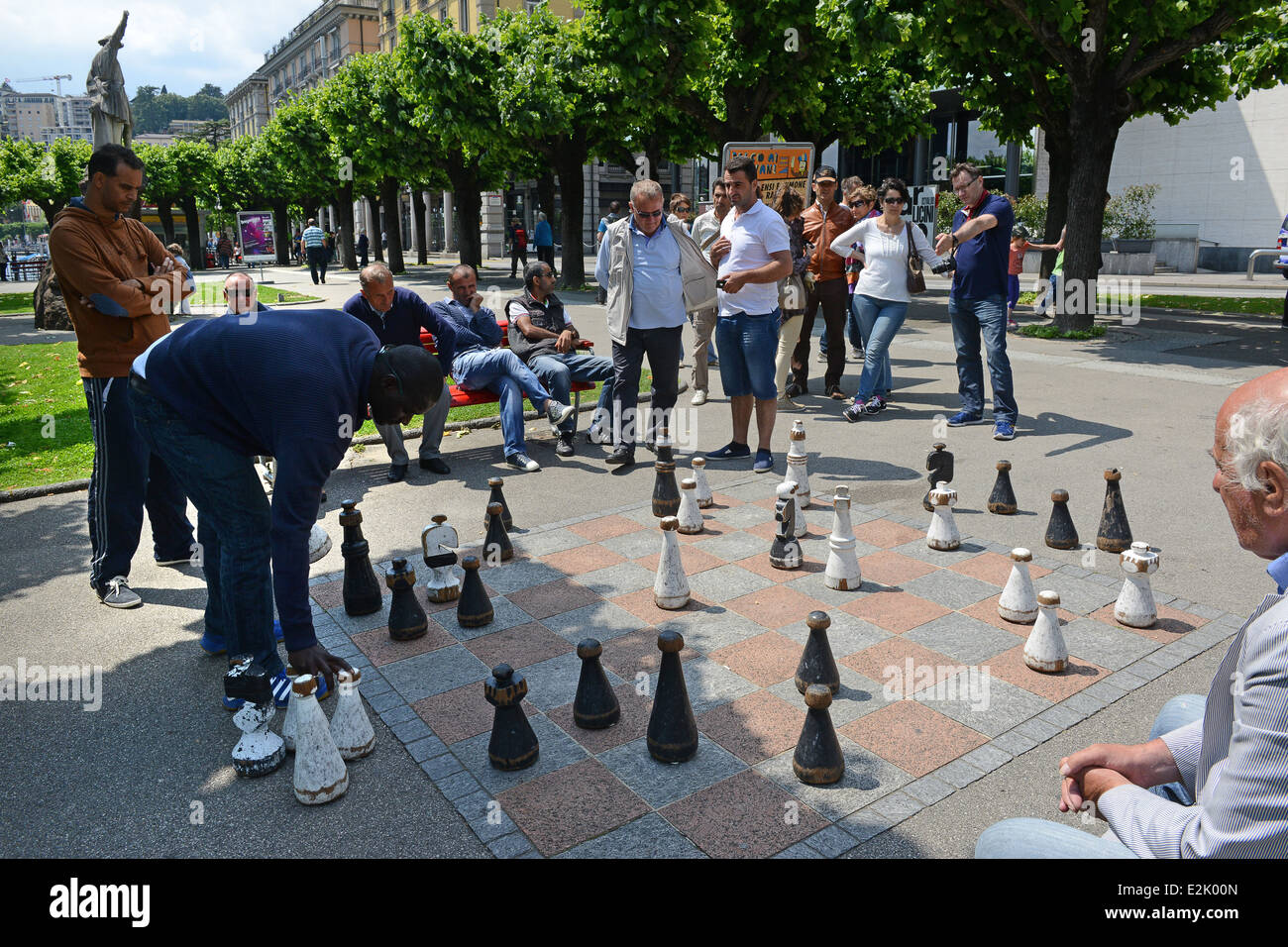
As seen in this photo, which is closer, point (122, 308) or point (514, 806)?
point (514, 806)

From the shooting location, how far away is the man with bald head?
1.59 metres

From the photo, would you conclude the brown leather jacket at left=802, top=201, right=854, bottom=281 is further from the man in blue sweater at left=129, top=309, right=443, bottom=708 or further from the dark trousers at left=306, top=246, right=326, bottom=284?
the dark trousers at left=306, top=246, right=326, bottom=284

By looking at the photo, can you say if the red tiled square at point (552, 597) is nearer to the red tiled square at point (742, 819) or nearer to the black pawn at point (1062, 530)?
the red tiled square at point (742, 819)

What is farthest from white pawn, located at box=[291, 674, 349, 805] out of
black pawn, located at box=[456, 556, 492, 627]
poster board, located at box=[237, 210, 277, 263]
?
poster board, located at box=[237, 210, 277, 263]

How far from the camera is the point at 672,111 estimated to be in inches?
821

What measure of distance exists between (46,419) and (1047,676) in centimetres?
995

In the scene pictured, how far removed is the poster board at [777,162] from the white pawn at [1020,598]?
350 inches

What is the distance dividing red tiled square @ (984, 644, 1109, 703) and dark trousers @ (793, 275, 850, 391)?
20.5 ft

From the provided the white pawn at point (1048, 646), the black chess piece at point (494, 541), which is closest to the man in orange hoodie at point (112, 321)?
the black chess piece at point (494, 541)
